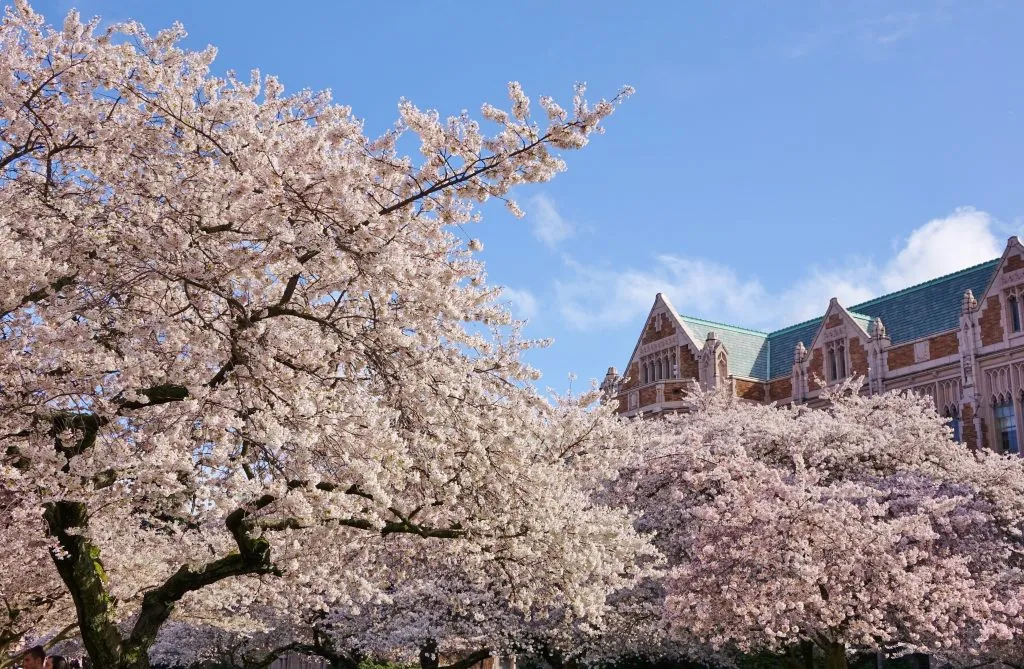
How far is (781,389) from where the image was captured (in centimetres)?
5122

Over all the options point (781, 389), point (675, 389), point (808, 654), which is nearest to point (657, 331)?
point (675, 389)

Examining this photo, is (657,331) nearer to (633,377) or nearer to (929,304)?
(633,377)

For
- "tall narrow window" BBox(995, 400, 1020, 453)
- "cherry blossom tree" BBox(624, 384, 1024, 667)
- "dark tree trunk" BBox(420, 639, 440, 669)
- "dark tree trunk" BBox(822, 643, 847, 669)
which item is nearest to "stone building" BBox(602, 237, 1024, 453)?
"tall narrow window" BBox(995, 400, 1020, 453)

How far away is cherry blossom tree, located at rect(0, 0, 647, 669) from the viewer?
26.6ft

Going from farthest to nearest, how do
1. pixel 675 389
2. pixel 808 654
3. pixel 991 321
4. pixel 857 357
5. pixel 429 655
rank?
1. pixel 675 389
2. pixel 857 357
3. pixel 991 321
4. pixel 429 655
5. pixel 808 654

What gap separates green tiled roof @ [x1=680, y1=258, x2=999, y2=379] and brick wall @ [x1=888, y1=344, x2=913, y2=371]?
2.93 ft

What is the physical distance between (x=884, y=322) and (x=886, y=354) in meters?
3.65

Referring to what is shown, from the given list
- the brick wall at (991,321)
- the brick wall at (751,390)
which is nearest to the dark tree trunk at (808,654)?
the brick wall at (991,321)

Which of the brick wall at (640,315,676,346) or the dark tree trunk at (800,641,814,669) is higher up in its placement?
the brick wall at (640,315,676,346)

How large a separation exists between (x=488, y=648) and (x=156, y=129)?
59.5ft

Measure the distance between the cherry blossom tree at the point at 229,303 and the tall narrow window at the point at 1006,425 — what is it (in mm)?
33790

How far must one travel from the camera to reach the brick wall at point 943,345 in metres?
42.0

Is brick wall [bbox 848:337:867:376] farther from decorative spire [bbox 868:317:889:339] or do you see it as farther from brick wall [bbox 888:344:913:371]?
brick wall [bbox 888:344:913:371]

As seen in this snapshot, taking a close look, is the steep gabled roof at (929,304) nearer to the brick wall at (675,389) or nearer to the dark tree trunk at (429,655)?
the brick wall at (675,389)
